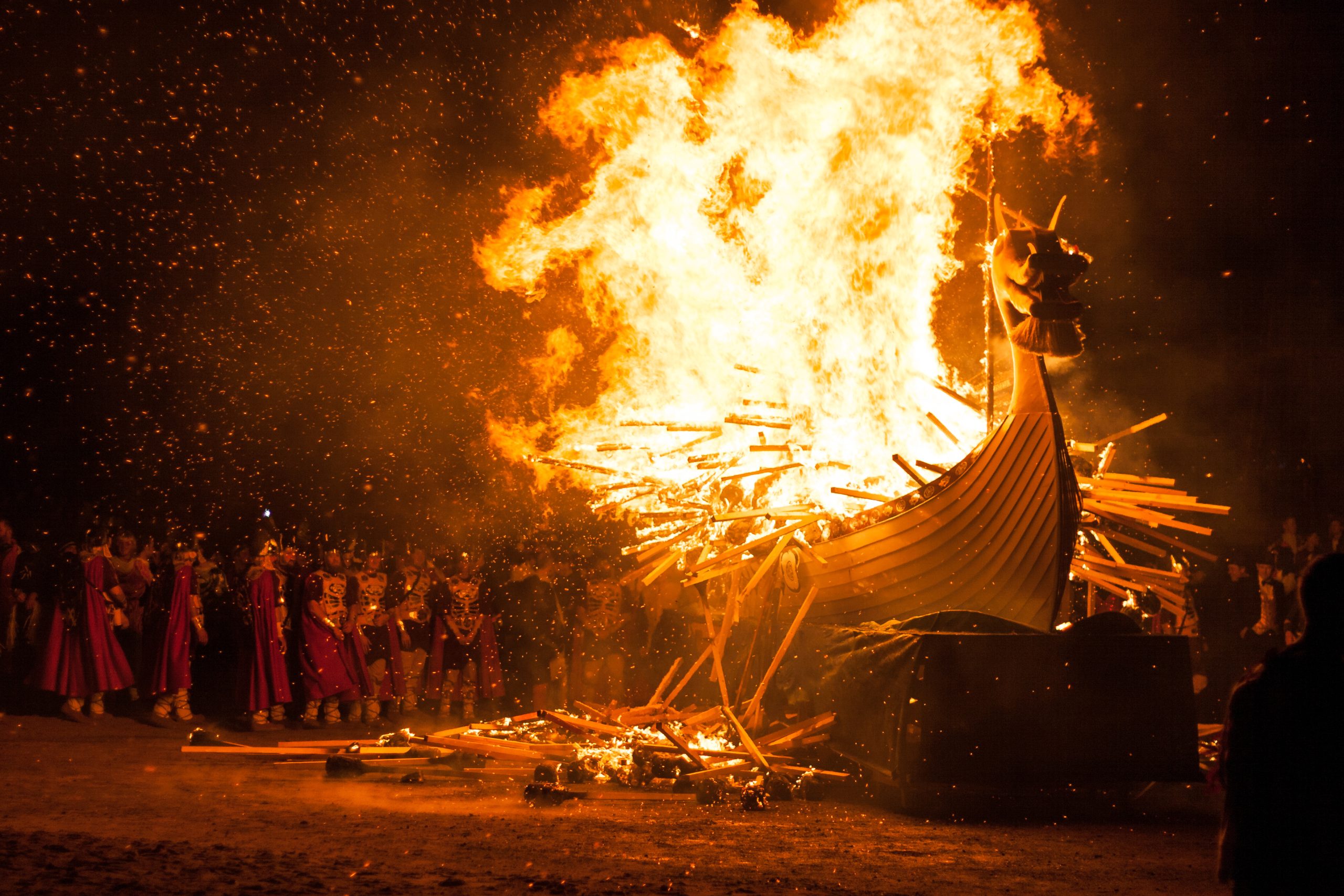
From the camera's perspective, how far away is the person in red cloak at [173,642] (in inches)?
382

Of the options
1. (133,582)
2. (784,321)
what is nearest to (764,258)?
(784,321)

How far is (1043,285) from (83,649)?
9709mm

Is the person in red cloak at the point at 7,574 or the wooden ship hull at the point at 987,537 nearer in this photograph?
the wooden ship hull at the point at 987,537

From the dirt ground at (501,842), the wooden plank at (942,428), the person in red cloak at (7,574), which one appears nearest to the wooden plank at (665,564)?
the dirt ground at (501,842)

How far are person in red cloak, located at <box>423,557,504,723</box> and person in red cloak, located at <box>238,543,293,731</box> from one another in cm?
166

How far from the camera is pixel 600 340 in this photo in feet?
39.9

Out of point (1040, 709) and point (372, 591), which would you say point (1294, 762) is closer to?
point (1040, 709)

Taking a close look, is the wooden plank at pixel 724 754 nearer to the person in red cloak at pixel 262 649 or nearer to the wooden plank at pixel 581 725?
the wooden plank at pixel 581 725

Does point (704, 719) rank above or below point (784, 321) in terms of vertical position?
below

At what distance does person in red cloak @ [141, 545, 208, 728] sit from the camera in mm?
9711

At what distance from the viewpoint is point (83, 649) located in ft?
31.1

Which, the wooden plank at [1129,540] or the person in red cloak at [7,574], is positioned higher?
the wooden plank at [1129,540]

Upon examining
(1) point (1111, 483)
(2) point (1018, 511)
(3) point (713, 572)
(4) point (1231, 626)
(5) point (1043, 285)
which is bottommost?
(4) point (1231, 626)

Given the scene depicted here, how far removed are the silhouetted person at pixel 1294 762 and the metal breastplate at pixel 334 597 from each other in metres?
9.17
